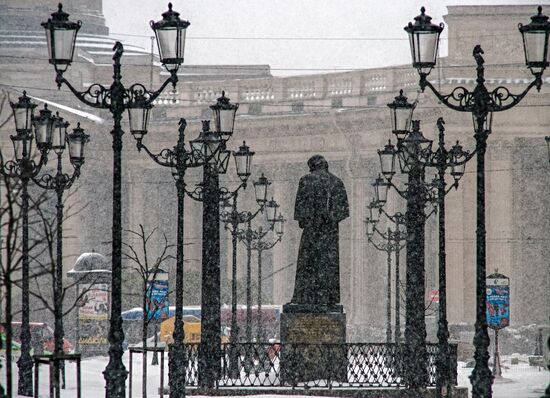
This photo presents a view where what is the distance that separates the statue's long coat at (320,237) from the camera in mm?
25484

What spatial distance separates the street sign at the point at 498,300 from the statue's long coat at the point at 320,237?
28.9 feet

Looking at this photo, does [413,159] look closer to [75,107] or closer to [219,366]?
[219,366]

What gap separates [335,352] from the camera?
2509 cm

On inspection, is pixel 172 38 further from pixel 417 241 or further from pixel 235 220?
pixel 235 220

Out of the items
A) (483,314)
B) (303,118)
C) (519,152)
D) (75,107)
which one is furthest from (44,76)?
(483,314)

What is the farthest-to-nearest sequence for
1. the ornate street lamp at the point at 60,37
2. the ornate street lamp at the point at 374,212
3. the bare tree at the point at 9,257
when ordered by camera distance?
the ornate street lamp at the point at 374,212
the ornate street lamp at the point at 60,37
the bare tree at the point at 9,257

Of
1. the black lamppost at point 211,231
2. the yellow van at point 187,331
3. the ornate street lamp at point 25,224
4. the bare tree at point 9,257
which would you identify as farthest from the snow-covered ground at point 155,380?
the bare tree at point 9,257

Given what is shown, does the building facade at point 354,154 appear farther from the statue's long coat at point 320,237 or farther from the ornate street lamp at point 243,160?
the statue's long coat at point 320,237

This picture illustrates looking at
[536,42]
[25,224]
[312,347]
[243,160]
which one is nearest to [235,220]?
[243,160]

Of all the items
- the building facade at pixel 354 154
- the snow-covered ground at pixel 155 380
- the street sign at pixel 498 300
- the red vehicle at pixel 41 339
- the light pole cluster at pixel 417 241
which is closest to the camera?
the light pole cluster at pixel 417 241

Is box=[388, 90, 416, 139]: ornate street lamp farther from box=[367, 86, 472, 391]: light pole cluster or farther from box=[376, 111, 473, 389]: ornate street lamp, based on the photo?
box=[376, 111, 473, 389]: ornate street lamp

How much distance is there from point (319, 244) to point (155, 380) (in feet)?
26.2

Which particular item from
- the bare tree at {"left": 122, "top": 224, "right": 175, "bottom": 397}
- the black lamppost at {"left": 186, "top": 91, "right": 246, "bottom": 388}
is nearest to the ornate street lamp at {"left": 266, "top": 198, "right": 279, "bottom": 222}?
the bare tree at {"left": 122, "top": 224, "right": 175, "bottom": 397}

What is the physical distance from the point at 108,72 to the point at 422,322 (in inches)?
1646
